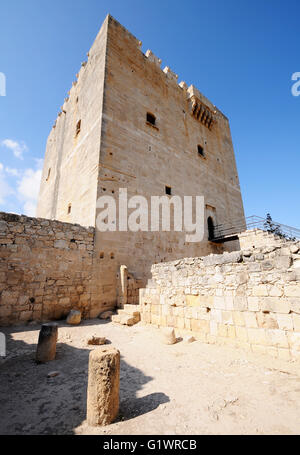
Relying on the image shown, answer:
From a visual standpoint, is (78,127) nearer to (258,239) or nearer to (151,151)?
(151,151)

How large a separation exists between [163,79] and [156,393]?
16.2 metres

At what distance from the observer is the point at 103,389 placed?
2.26 meters

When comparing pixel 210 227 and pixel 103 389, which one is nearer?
pixel 103 389

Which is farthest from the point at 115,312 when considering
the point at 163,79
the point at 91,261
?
the point at 163,79

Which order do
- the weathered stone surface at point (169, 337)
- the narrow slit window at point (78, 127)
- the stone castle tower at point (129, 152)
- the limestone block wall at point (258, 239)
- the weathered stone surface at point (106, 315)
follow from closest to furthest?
the weathered stone surface at point (169, 337) < the weathered stone surface at point (106, 315) < the stone castle tower at point (129, 152) < the limestone block wall at point (258, 239) < the narrow slit window at point (78, 127)

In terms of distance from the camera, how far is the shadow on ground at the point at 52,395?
219 centimetres

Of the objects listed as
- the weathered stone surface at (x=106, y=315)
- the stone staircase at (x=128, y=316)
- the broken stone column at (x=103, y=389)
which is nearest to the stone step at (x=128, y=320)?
the stone staircase at (x=128, y=316)

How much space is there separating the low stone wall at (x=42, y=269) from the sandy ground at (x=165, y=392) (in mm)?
1851

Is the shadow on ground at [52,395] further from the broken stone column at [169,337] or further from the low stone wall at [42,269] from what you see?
the low stone wall at [42,269]

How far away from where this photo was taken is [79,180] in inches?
400

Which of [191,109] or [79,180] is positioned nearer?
[79,180]

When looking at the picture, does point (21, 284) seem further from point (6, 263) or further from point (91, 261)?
point (91, 261)

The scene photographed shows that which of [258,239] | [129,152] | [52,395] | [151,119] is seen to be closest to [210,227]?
[258,239]

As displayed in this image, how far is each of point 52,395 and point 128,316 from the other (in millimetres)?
3828
